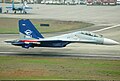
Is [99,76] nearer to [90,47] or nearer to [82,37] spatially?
[82,37]

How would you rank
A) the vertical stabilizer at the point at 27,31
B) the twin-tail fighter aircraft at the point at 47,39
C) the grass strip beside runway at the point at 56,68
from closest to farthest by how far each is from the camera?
the grass strip beside runway at the point at 56,68
the twin-tail fighter aircraft at the point at 47,39
the vertical stabilizer at the point at 27,31

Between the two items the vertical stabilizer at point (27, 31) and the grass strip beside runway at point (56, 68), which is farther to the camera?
the vertical stabilizer at point (27, 31)

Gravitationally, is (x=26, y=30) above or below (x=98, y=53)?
above

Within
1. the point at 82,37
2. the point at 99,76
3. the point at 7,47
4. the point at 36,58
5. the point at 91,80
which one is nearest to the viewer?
the point at 91,80

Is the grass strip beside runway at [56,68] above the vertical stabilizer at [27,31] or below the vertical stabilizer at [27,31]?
below

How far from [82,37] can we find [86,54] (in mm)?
1799

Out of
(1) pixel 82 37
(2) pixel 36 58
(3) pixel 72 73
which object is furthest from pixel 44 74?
(1) pixel 82 37

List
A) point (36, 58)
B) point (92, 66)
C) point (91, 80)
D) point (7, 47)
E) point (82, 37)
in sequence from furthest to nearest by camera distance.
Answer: point (7, 47) < point (82, 37) < point (36, 58) < point (92, 66) < point (91, 80)

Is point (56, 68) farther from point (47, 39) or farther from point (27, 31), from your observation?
Result: point (27, 31)

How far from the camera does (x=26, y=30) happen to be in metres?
39.3

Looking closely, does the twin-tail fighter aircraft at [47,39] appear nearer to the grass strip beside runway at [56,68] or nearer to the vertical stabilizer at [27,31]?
the vertical stabilizer at [27,31]

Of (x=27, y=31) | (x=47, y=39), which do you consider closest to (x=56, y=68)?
(x=47, y=39)

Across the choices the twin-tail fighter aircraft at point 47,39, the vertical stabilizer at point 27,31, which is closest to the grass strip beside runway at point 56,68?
the twin-tail fighter aircraft at point 47,39

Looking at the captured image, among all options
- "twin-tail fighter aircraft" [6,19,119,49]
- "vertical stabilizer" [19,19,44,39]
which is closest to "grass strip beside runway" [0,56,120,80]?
"twin-tail fighter aircraft" [6,19,119,49]
